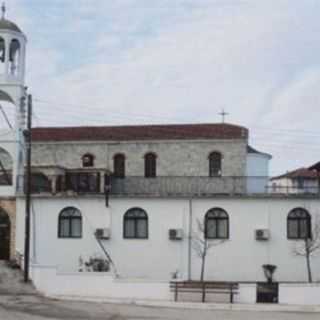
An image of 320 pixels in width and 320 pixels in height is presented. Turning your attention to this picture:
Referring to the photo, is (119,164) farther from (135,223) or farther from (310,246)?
A: (310,246)

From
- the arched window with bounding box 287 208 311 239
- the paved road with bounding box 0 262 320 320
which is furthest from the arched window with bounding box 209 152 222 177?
the paved road with bounding box 0 262 320 320

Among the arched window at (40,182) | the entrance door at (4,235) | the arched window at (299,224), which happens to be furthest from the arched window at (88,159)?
the arched window at (299,224)

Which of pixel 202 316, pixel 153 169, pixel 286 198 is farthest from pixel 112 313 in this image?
pixel 153 169

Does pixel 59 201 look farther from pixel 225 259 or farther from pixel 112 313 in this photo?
pixel 112 313

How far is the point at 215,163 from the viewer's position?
1761 inches

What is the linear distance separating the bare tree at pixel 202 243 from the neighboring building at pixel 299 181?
4.34m

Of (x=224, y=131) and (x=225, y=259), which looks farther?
(x=224, y=131)

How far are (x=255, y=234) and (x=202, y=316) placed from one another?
10.4m

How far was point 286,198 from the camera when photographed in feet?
114

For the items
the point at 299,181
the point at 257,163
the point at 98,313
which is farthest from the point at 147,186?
the point at 299,181

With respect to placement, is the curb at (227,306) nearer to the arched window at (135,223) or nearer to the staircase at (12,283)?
the staircase at (12,283)

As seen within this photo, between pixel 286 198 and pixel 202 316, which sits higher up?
pixel 286 198

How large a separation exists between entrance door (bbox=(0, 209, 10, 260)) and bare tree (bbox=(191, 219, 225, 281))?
8780 mm

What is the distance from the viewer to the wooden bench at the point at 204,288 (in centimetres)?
2889
